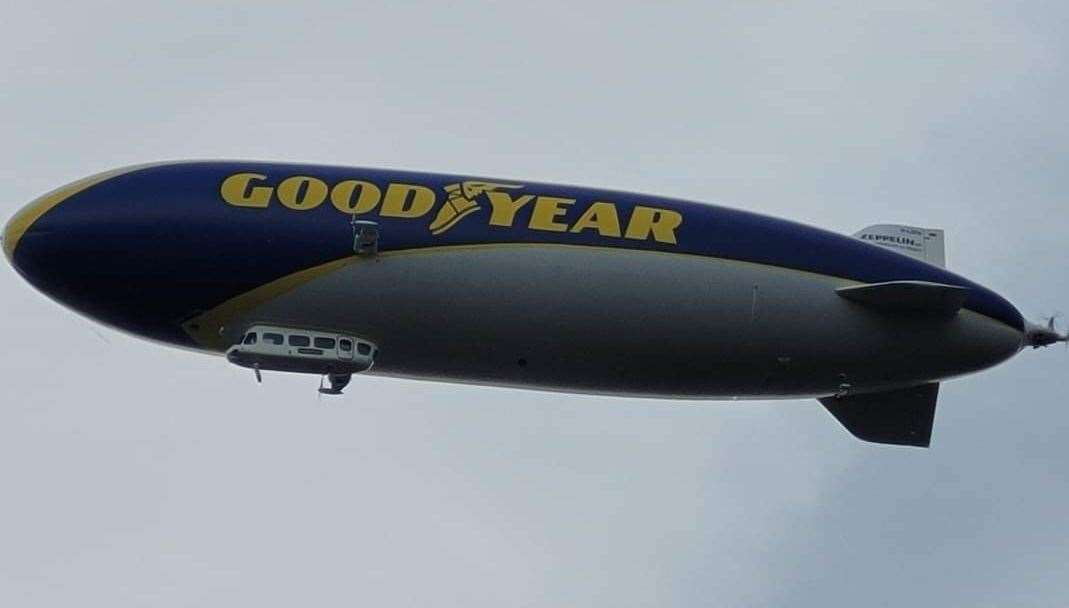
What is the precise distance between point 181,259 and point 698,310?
6.94 meters

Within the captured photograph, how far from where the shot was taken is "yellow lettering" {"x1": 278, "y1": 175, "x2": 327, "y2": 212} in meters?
25.0

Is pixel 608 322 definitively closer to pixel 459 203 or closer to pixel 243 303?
pixel 459 203

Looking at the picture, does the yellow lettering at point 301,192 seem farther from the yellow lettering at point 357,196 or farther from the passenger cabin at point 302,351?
the passenger cabin at point 302,351

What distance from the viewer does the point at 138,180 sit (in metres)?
25.4

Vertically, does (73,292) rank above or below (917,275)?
below

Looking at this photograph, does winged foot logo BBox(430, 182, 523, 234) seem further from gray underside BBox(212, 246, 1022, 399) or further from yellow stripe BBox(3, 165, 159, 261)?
yellow stripe BBox(3, 165, 159, 261)

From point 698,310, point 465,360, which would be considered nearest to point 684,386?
point 698,310

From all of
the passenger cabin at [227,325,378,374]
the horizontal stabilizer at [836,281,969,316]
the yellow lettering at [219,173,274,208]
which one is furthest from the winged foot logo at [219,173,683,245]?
the horizontal stabilizer at [836,281,969,316]

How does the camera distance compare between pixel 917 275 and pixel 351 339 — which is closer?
pixel 351 339

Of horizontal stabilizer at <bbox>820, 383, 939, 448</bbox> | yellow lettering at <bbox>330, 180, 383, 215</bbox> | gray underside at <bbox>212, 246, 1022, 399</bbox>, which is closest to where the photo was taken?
gray underside at <bbox>212, 246, 1022, 399</bbox>

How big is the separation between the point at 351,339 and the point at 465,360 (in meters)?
1.58

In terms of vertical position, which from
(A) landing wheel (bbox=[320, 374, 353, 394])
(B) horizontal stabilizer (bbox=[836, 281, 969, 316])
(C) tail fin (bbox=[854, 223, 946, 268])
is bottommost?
(A) landing wheel (bbox=[320, 374, 353, 394])

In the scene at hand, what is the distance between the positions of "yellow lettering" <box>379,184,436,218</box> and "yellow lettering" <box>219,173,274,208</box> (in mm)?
1607

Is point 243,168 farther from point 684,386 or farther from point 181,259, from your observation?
point 684,386
